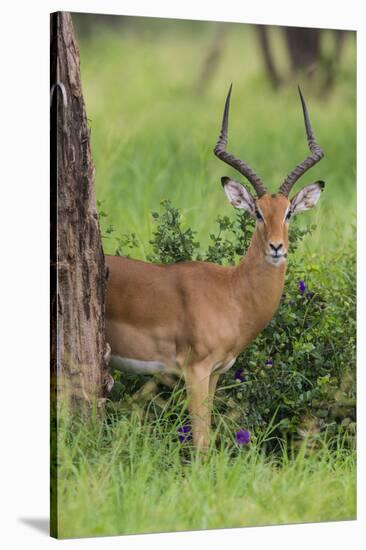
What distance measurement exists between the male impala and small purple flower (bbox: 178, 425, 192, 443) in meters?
0.05

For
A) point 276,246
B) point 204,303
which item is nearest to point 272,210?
point 276,246

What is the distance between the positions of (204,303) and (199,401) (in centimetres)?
58

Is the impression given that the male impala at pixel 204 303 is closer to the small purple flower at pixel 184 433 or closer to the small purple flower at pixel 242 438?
the small purple flower at pixel 184 433

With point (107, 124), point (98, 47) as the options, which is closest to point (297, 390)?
point (107, 124)

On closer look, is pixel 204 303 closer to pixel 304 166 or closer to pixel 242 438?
pixel 242 438

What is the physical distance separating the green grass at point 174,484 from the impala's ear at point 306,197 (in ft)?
4.52

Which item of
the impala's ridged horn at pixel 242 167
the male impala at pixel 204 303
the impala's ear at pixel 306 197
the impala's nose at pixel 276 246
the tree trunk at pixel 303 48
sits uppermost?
the tree trunk at pixel 303 48

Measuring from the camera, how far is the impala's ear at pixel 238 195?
8.56 m

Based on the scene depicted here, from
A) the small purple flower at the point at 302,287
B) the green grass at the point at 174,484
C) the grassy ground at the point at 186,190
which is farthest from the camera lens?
the small purple flower at the point at 302,287

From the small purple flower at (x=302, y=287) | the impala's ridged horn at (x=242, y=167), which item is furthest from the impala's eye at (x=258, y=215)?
the small purple flower at (x=302, y=287)

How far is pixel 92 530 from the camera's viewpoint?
772 cm

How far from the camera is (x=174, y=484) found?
8.01 meters

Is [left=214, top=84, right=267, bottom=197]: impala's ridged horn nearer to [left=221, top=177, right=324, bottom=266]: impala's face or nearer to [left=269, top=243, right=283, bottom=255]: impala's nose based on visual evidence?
[left=221, top=177, right=324, bottom=266]: impala's face

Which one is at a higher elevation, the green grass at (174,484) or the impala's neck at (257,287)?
the impala's neck at (257,287)
